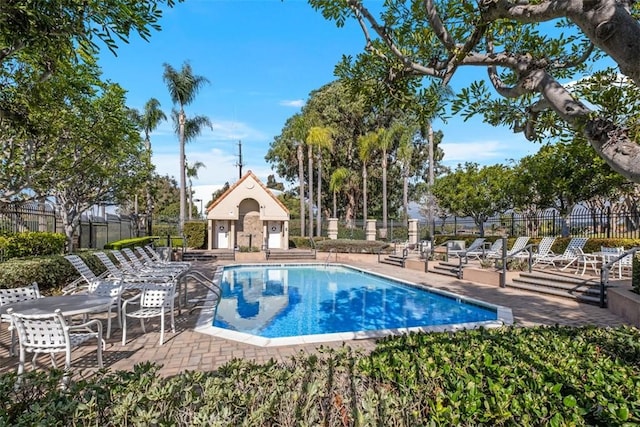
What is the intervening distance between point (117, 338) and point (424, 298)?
901cm

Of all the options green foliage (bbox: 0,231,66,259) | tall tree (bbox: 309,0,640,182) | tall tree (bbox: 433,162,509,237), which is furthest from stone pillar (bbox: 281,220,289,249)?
tall tree (bbox: 309,0,640,182)

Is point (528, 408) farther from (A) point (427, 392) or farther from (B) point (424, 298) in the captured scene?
(B) point (424, 298)

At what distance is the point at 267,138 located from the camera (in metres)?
44.9

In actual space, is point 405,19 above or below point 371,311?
above

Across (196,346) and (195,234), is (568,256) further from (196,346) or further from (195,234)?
(195,234)

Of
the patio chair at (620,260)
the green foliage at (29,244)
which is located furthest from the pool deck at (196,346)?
the green foliage at (29,244)

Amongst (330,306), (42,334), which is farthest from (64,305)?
(330,306)

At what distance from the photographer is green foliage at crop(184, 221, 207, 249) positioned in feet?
83.1

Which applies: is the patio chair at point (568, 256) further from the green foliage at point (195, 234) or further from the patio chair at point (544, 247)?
the green foliage at point (195, 234)

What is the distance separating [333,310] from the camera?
1068 cm

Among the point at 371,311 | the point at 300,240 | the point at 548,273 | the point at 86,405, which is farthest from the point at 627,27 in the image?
the point at 300,240

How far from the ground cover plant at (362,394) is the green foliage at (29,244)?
10.1 m

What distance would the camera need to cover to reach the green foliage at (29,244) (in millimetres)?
10336

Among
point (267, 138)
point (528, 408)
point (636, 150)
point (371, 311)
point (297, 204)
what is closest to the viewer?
point (636, 150)
